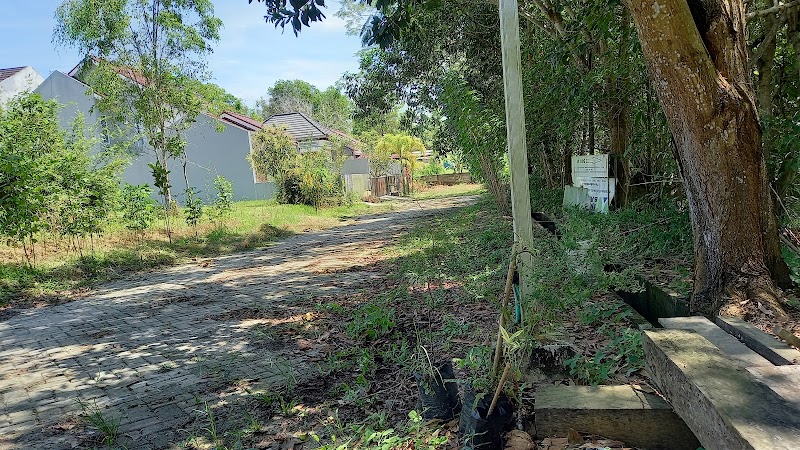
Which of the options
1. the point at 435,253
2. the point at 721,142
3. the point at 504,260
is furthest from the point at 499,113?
the point at 721,142

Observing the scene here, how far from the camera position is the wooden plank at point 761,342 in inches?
89.4

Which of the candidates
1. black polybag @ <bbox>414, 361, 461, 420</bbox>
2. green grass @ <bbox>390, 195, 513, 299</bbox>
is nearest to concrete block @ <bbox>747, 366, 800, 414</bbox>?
black polybag @ <bbox>414, 361, 461, 420</bbox>

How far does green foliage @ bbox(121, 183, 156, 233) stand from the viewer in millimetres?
11625

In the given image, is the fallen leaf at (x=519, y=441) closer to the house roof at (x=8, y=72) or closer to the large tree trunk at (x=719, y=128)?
the large tree trunk at (x=719, y=128)

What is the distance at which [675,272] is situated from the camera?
14.1ft

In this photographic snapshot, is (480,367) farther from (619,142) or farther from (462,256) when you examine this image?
(619,142)

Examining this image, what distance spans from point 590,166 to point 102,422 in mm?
7591

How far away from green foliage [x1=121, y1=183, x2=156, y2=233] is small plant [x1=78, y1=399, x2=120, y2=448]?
862cm

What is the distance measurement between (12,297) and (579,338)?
29.0ft

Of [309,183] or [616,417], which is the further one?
[309,183]

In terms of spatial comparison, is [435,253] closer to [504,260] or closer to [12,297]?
[504,260]

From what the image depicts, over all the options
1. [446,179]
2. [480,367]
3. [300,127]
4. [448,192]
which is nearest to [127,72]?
[480,367]

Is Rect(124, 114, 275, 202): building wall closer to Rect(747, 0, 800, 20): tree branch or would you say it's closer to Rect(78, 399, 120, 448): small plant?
Rect(78, 399, 120, 448): small plant

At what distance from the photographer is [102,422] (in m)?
3.56
